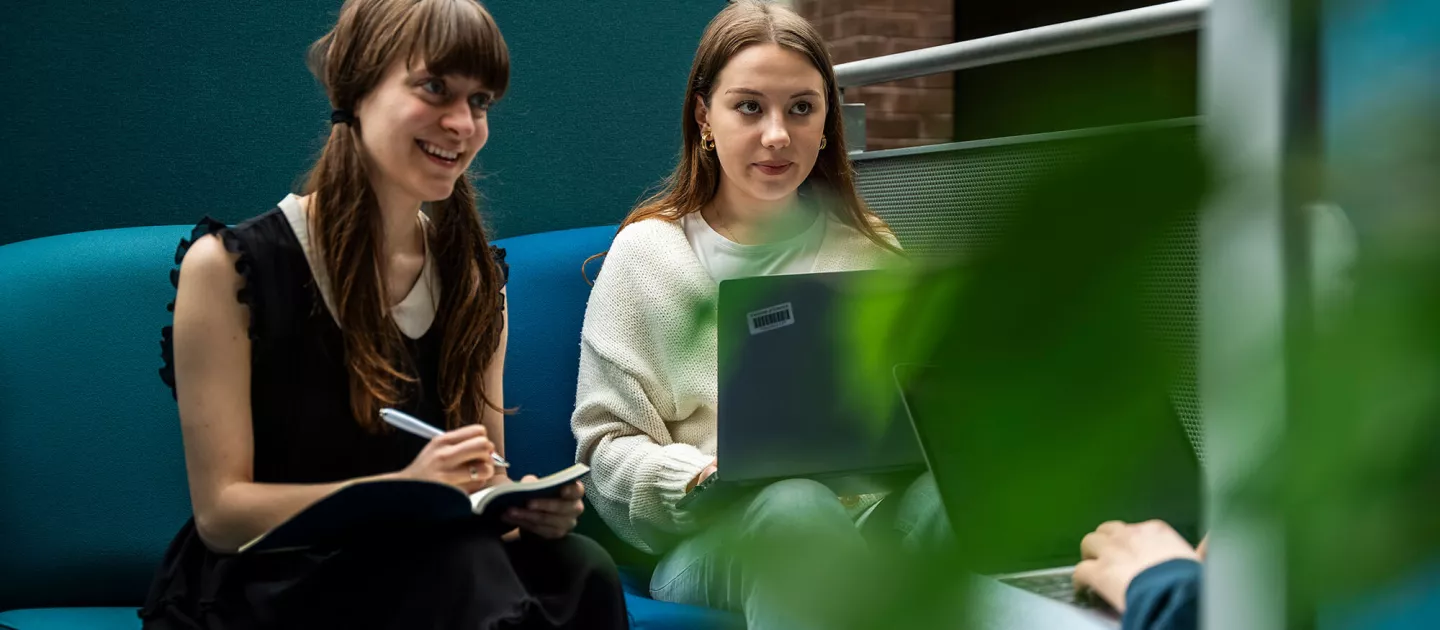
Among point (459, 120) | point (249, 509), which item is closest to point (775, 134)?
point (459, 120)

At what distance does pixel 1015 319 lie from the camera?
0.14 m

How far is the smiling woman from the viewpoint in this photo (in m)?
1.42

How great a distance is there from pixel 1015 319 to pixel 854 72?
7.08 feet

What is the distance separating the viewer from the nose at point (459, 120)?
1582 millimetres

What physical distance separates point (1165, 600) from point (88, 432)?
1683mm

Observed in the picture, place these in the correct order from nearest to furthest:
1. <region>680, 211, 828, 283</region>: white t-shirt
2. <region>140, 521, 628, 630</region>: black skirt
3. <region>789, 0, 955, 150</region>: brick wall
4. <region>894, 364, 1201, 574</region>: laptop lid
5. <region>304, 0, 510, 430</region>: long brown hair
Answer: <region>894, 364, 1201, 574</region>: laptop lid
<region>140, 521, 628, 630</region>: black skirt
<region>304, 0, 510, 430</region>: long brown hair
<region>680, 211, 828, 283</region>: white t-shirt
<region>789, 0, 955, 150</region>: brick wall

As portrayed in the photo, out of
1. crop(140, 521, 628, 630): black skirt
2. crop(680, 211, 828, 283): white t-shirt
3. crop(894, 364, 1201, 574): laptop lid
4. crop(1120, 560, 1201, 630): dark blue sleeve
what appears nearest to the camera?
crop(894, 364, 1201, 574): laptop lid

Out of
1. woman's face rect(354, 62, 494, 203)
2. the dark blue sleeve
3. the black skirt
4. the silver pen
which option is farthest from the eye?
the dark blue sleeve

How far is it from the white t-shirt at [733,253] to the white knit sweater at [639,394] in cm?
3

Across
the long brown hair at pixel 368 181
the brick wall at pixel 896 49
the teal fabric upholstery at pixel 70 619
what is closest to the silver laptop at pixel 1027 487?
the long brown hair at pixel 368 181

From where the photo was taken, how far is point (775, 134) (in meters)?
1.95

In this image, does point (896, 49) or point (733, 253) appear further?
point (896, 49)

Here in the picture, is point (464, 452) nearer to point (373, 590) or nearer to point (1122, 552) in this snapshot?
point (373, 590)

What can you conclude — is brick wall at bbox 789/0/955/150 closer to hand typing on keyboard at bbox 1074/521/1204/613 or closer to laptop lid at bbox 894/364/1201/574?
hand typing on keyboard at bbox 1074/521/1204/613
